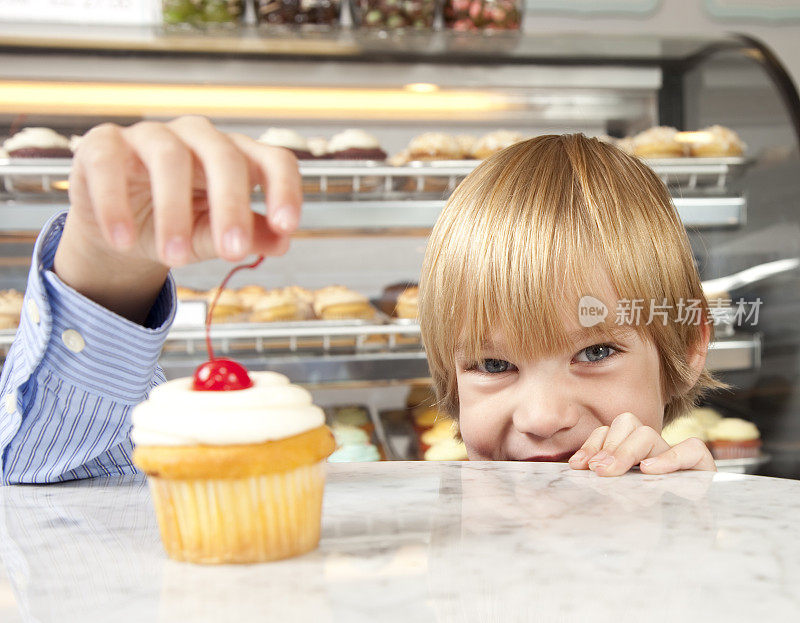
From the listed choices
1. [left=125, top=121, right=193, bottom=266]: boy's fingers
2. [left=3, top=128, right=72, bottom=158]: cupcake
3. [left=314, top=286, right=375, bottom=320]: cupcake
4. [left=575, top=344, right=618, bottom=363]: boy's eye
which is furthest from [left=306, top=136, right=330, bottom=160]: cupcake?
[left=125, top=121, right=193, bottom=266]: boy's fingers

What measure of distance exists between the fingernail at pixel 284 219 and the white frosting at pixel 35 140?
174 cm

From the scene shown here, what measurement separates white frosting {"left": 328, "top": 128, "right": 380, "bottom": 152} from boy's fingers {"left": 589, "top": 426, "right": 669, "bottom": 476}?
1.48 m

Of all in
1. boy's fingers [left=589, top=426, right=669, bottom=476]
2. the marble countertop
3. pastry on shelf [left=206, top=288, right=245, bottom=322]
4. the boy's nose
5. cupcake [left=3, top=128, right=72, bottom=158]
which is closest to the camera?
the marble countertop

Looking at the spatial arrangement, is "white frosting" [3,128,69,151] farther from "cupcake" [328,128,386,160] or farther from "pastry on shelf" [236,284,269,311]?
"cupcake" [328,128,386,160]

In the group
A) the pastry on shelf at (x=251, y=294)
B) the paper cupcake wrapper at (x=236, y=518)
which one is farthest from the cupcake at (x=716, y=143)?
the paper cupcake wrapper at (x=236, y=518)

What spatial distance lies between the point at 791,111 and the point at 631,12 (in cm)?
110

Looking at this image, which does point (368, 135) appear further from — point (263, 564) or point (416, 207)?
point (263, 564)

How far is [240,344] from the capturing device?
2.20m

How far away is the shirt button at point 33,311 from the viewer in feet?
2.86

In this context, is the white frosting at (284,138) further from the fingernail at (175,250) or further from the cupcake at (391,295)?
the fingernail at (175,250)

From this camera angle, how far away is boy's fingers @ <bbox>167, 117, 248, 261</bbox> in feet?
1.61

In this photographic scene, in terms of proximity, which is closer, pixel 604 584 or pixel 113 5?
pixel 604 584

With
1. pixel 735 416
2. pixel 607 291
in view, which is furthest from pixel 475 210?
pixel 735 416

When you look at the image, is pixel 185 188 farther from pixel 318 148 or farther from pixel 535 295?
pixel 318 148
